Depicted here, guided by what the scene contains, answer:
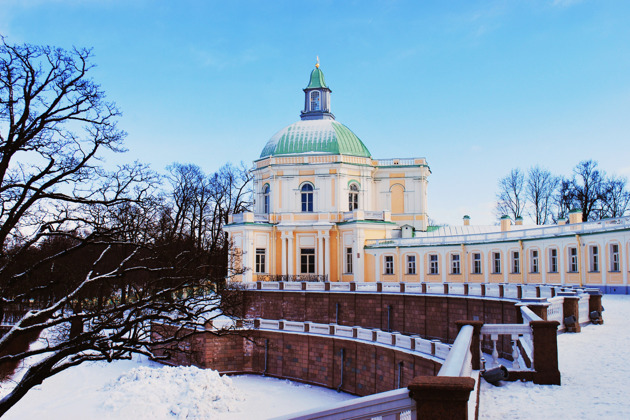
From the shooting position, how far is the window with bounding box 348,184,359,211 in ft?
155

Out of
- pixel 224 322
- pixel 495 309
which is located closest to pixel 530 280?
pixel 495 309

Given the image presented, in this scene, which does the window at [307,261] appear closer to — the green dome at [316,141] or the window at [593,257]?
the green dome at [316,141]

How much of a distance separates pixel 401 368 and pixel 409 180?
85.3ft

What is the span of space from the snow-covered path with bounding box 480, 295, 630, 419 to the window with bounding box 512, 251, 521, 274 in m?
23.0

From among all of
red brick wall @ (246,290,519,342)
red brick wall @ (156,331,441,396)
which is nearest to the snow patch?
red brick wall @ (156,331,441,396)

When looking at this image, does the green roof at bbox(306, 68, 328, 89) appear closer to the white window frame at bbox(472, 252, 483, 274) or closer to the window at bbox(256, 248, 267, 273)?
the window at bbox(256, 248, 267, 273)

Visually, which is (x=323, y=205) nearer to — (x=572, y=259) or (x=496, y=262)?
(x=496, y=262)

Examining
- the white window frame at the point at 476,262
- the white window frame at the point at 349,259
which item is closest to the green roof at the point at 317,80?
the white window frame at the point at 349,259

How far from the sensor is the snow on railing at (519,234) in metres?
30.2

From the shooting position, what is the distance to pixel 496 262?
124 feet

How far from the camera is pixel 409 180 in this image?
48.8 metres

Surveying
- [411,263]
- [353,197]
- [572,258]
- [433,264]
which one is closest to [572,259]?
[572,258]

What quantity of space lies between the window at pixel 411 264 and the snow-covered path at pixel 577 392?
29091 mm

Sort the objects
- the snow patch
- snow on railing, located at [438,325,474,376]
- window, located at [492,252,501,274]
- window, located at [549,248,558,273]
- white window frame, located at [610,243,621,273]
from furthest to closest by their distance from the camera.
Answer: window, located at [492,252,501,274] → window, located at [549,248,558,273] → white window frame, located at [610,243,621,273] → the snow patch → snow on railing, located at [438,325,474,376]
